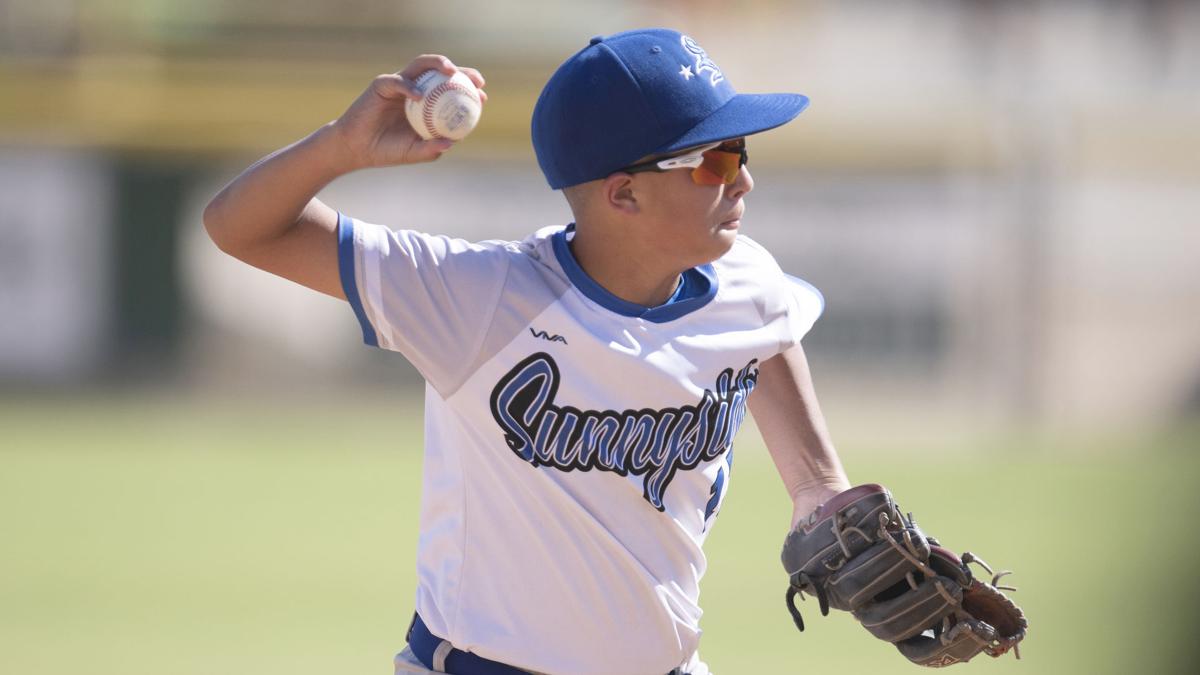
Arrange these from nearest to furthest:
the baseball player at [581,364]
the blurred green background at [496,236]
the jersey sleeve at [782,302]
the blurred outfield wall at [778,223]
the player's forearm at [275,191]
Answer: the player's forearm at [275,191], the baseball player at [581,364], the jersey sleeve at [782,302], the blurred green background at [496,236], the blurred outfield wall at [778,223]

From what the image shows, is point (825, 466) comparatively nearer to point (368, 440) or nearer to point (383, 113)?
point (383, 113)

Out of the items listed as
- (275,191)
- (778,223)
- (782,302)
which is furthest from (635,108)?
(778,223)

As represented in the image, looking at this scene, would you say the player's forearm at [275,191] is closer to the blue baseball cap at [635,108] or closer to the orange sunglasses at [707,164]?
the blue baseball cap at [635,108]

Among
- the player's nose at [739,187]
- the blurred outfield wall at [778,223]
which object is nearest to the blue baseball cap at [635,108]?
the player's nose at [739,187]

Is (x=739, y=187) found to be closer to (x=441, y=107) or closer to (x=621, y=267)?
(x=621, y=267)

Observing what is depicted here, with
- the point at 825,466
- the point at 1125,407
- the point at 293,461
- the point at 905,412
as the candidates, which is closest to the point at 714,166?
the point at 825,466

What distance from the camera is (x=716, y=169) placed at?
247 centimetres

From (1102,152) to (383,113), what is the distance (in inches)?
417

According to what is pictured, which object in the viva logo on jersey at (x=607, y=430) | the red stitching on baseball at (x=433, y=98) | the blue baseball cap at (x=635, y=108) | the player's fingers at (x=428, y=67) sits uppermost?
the player's fingers at (x=428, y=67)

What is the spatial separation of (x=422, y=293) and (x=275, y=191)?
0.89 feet

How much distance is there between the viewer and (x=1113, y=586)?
6.81 metres

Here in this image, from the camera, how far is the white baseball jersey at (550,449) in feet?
7.73

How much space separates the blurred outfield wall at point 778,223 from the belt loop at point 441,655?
359 inches

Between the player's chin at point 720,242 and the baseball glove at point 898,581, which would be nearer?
the player's chin at point 720,242
